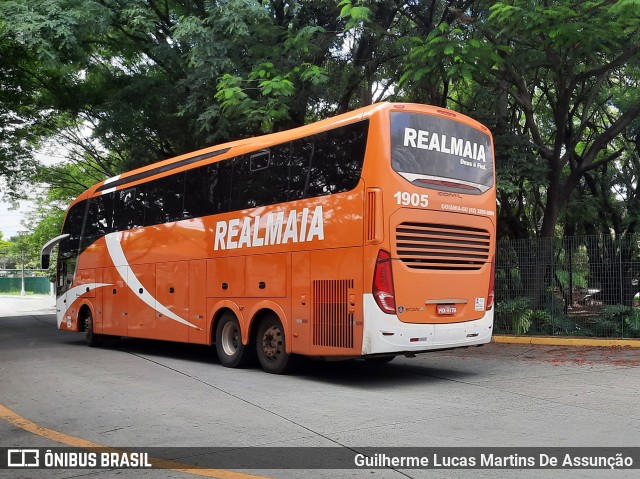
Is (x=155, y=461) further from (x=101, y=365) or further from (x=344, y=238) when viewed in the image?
(x=101, y=365)

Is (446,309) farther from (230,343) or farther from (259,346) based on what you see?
(230,343)

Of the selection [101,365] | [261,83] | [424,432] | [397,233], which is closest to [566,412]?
[424,432]

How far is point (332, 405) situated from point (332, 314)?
1818 mm

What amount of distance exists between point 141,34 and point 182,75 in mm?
1932

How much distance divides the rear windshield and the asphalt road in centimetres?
305

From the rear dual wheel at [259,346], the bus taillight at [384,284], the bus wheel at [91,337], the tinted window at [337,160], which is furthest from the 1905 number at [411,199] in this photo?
the bus wheel at [91,337]

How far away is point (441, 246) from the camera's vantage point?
9586 millimetres

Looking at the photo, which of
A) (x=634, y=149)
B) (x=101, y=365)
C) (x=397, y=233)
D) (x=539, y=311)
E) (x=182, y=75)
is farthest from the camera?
(x=634, y=149)

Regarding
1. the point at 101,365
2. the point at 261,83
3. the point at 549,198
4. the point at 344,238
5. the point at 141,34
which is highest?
the point at 141,34

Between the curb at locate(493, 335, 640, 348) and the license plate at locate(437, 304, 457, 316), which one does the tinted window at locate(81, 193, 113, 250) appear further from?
the curb at locate(493, 335, 640, 348)

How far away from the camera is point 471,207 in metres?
9.99

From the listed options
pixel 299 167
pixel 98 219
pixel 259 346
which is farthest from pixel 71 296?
pixel 299 167

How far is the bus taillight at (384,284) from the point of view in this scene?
8.92m

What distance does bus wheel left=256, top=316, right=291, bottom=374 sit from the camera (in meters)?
10.5
